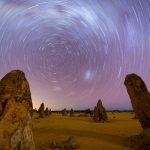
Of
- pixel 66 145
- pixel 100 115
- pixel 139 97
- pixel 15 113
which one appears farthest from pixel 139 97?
pixel 100 115

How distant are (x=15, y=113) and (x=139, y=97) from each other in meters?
10.1

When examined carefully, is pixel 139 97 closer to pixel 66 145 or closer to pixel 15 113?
pixel 66 145

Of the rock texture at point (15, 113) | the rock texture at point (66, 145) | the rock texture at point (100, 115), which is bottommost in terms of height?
the rock texture at point (66, 145)

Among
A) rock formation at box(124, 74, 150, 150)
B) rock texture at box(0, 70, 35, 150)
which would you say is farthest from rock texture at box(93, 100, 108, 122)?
rock texture at box(0, 70, 35, 150)

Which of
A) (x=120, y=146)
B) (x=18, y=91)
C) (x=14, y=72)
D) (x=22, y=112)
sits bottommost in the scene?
(x=120, y=146)

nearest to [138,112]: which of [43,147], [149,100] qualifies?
[149,100]

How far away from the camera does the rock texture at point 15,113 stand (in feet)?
34.4

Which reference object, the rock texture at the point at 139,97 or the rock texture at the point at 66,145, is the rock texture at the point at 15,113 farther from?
the rock texture at the point at 139,97

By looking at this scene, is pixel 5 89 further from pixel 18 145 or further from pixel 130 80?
pixel 130 80

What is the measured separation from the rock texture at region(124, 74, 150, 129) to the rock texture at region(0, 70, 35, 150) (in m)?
8.93

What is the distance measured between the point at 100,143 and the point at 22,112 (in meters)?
5.92

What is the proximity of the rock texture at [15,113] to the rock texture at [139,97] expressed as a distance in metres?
8.93

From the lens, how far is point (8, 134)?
34.4ft

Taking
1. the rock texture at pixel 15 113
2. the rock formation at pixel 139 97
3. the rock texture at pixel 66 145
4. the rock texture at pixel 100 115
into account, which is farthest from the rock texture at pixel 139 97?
the rock texture at pixel 100 115
